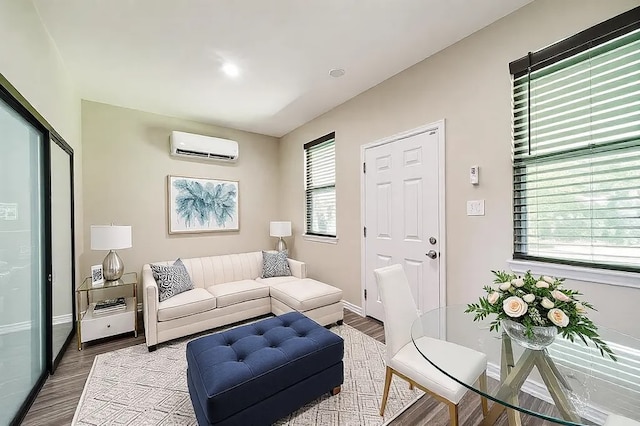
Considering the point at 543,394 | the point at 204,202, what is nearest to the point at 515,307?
the point at 543,394

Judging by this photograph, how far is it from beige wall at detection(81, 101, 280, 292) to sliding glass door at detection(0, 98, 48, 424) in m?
Answer: 1.45

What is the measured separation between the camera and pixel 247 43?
2420mm

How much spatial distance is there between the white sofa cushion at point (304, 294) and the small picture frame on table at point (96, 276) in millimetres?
1866

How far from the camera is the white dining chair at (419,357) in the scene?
142 cm

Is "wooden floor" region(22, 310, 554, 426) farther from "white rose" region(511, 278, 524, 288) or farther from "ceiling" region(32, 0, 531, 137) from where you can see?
"ceiling" region(32, 0, 531, 137)

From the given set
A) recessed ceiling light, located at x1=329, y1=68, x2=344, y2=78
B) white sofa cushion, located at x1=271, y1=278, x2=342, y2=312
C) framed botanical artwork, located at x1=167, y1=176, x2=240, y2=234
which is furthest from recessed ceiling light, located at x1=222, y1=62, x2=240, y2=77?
white sofa cushion, located at x1=271, y1=278, x2=342, y2=312

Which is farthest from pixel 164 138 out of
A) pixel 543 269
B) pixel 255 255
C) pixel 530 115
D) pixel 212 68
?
pixel 543 269

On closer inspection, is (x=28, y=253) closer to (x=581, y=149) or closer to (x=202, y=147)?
(x=202, y=147)

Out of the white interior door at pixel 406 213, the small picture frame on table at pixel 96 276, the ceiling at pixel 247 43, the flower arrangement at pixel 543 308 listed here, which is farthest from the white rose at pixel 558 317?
the small picture frame on table at pixel 96 276

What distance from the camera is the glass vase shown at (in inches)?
47.9

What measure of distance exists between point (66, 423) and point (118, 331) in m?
1.24

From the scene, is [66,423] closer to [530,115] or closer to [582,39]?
[530,115]

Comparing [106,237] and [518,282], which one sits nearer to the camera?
[518,282]

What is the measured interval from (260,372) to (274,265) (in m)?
2.32
